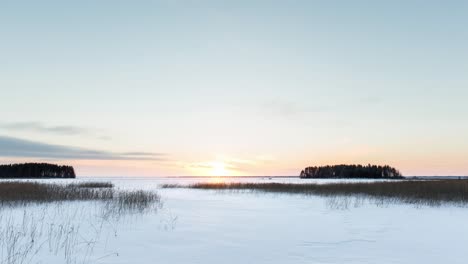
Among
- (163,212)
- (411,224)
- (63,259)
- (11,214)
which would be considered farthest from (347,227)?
→ (11,214)

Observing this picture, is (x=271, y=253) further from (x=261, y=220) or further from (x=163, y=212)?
(x=163, y=212)

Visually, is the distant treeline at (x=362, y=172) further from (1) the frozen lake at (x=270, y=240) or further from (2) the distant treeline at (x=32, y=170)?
(1) the frozen lake at (x=270, y=240)

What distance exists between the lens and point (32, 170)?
103000 millimetres

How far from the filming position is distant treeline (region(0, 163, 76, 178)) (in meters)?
102

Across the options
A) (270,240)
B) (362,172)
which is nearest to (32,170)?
(362,172)

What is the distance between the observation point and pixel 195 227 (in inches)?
371

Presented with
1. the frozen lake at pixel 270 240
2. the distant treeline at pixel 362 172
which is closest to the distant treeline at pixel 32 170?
the distant treeline at pixel 362 172

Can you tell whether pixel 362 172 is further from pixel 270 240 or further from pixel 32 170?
pixel 270 240

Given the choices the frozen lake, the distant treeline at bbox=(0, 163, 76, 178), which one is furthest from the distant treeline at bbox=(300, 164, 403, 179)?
the frozen lake

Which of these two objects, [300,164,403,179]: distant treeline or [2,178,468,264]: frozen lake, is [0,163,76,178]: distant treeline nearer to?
[300,164,403,179]: distant treeline

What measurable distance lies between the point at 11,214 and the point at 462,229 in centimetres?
1251

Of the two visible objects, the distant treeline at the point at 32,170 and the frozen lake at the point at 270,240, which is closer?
the frozen lake at the point at 270,240

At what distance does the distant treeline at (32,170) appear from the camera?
10169 centimetres

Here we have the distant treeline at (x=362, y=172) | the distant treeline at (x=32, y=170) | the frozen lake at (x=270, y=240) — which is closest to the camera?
the frozen lake at (x=270, y=240)
